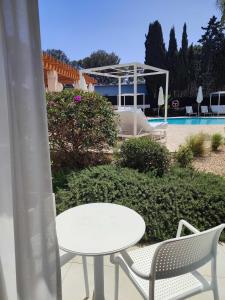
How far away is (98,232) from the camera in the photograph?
170cm

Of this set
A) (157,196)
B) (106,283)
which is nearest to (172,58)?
(157,196)

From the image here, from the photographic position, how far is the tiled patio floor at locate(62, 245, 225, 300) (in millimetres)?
2131

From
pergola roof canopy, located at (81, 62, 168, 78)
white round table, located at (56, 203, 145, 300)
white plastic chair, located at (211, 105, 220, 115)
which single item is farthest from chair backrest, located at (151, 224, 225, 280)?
white plastic chair, located at (211, 105, 220, 115)

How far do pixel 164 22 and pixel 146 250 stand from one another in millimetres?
25654

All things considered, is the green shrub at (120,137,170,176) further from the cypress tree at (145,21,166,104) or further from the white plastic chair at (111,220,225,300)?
the cypress tree at (145,21,166,104)

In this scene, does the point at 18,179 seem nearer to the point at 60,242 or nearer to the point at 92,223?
the point at 60,242

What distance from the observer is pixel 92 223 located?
6.02ft

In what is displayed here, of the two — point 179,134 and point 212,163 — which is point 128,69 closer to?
point 179,134

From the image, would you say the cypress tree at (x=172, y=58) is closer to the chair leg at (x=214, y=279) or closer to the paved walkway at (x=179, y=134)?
the paved walkway at (x=179, y=134)

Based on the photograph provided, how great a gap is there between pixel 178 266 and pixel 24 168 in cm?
100

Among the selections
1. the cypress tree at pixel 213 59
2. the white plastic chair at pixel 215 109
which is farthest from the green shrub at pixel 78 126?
the cypress tree at pixel 213 59

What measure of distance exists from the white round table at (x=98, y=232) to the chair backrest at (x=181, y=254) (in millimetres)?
235

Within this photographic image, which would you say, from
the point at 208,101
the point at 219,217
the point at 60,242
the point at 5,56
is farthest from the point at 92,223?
the point at 208,101

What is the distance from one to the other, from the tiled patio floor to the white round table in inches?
15.5
